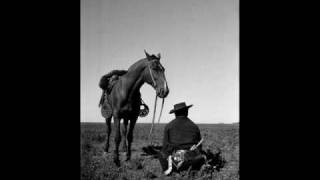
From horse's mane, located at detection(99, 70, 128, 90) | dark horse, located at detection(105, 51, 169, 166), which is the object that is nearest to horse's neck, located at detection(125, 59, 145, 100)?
dark horse, located at detection(105, 51, 169, 166)

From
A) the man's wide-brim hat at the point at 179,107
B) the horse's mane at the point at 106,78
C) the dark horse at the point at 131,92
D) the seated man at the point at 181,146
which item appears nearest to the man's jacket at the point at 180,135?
the seated man at the point at 181,146

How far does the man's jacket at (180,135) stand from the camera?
705 cm

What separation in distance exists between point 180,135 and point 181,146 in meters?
0.22

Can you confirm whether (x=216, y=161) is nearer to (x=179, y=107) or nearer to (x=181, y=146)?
(x=181, y=146)

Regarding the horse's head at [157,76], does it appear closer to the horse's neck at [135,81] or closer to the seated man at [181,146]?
the horse's neck at [135,81]

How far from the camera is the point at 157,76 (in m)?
7.36

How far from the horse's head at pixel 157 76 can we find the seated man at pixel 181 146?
47 cm

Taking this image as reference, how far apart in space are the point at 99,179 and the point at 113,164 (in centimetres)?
73

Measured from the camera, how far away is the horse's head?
7238mm
